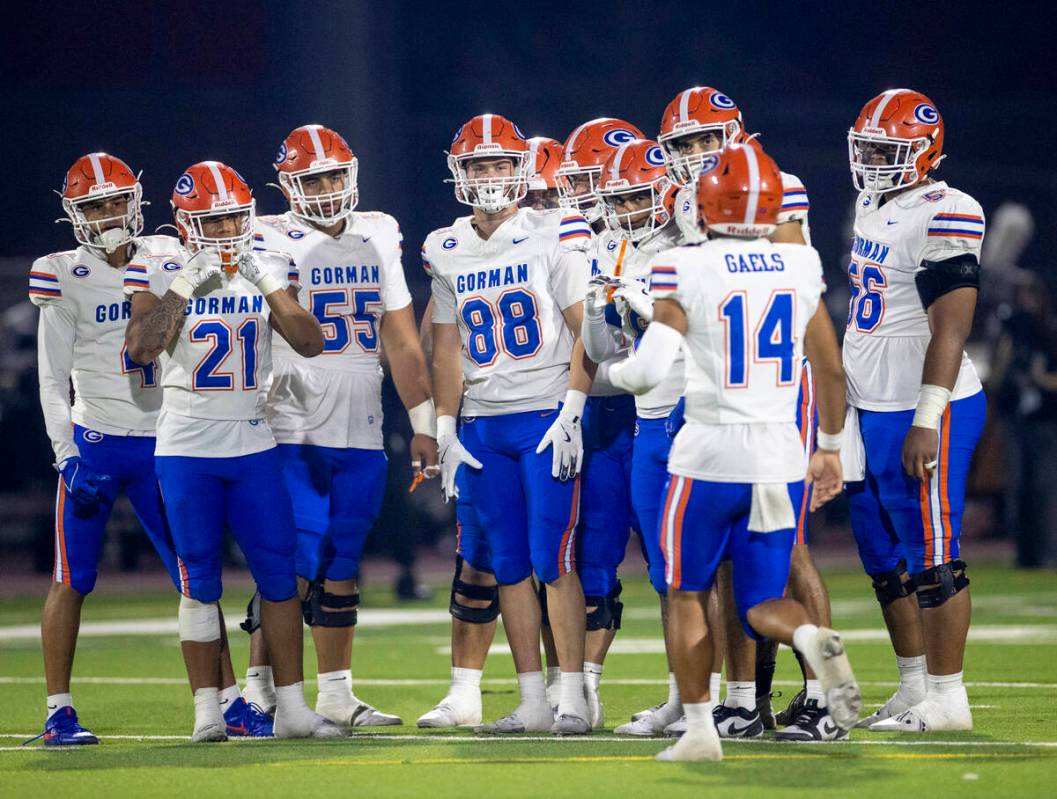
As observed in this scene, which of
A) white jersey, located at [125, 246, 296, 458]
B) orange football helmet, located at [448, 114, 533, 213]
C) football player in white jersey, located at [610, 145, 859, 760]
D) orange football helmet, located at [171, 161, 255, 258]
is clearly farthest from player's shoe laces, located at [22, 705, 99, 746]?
orange football helmet, located at [448, 114, 533, 213]

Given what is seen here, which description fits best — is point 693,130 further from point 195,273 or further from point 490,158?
point 195,273

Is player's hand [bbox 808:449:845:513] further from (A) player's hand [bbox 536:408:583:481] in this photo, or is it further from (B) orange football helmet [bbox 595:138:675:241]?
(B) orange football helmet [bbox 595:138:675:241]

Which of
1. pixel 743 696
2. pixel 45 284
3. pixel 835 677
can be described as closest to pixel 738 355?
pixel 835 677

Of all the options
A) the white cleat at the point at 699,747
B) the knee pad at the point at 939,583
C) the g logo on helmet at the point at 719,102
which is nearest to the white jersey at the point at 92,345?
the g logo on helmet at the point at 719,102

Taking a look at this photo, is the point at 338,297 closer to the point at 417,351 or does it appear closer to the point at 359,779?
the point at 417,351

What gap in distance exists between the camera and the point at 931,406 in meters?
5.54

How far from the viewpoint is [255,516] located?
220 inches

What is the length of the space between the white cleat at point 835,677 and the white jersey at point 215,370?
2.11m

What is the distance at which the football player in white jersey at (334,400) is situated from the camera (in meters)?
6.12

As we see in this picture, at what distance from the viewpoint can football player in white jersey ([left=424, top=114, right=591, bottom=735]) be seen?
5.75m

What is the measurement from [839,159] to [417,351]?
40.5ft

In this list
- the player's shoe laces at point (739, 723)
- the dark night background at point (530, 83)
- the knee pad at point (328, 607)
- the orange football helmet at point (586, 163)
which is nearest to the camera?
the player's shoe laces at point (739, 723)

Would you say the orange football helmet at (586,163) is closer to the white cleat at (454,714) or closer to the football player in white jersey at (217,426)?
the football player in white jersey at (217,426)

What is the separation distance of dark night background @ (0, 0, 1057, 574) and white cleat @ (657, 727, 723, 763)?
1072 cm
